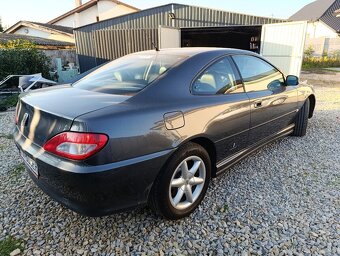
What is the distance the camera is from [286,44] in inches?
415

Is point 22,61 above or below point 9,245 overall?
above

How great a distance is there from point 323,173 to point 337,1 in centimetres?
4063

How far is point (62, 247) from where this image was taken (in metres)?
2.07

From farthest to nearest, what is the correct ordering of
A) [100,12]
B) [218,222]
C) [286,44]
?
[100,12], [286,44], [218,222]

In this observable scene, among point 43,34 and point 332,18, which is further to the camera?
point 332,18

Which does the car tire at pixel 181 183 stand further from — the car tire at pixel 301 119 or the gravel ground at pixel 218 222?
the car tire at pixel 301 119

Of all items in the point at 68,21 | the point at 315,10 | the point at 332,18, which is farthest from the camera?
the point at 315,10

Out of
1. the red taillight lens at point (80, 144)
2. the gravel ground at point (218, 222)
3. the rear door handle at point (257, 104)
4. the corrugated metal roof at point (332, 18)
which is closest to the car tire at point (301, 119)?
the gravel ground at point (218, 222)

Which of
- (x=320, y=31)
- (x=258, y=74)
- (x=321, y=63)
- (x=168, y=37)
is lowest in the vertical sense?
(x=321, y=63)

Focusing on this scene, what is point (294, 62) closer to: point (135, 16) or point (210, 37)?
point (135, 16)

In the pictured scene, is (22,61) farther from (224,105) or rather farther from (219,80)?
(224,105)

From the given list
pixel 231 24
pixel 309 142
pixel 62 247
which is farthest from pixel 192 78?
pixel 231 24

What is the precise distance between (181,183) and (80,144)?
38.5 inches

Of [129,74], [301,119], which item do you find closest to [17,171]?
[129,74]
